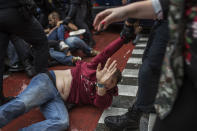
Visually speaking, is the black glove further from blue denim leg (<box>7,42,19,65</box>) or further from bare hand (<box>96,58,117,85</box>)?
blue denim leg (<box>7,42,19,65</box>)

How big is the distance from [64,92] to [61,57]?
1396mm

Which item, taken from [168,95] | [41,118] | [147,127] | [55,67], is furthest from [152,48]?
[55,67]

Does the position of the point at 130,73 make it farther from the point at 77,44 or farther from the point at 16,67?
the point at 16,67

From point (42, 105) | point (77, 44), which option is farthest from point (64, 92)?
point (77, 44)

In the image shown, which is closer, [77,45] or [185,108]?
[185,108]

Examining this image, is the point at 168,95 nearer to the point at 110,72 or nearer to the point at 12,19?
the point at 110,72

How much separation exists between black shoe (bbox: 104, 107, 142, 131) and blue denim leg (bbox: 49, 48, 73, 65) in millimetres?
1697

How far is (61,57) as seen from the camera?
10.8 feet

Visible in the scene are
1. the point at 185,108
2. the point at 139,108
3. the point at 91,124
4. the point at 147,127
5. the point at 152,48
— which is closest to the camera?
the point at 185,108

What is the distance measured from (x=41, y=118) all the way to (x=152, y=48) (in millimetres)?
1473

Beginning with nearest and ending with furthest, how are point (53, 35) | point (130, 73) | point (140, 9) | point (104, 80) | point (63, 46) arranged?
point (140, 9), point (104, 80), point (130, 73), point (63, 46), point (53, 35)

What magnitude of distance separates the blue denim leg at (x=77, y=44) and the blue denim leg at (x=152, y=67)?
2.17 meters

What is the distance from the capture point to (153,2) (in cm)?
92

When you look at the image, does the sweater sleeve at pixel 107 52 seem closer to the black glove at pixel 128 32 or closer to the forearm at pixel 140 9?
the black glove at pixel 128 32
